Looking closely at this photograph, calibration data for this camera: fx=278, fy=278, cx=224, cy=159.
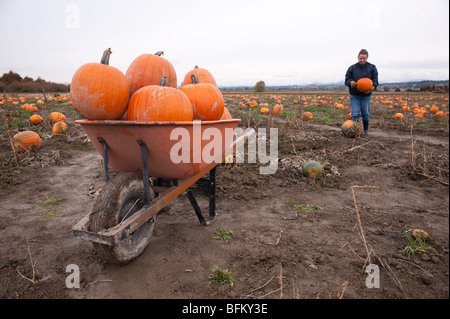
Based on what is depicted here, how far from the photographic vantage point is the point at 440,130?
8.25 meters

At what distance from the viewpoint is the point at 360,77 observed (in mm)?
6898

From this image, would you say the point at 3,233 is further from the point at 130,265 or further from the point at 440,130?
the point at 440,130

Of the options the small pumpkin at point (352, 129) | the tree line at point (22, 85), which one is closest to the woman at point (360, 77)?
the small pumpkin at point (352, 129)

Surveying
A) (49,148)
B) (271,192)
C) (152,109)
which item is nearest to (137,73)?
(152,109)

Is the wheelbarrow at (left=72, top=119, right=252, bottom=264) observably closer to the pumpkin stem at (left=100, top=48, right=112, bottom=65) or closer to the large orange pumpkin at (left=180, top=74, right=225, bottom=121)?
the large orange pumpkin at (left=180, top=74, right=225, bottom=121)

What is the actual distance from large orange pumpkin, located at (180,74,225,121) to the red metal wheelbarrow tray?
0.18 metres

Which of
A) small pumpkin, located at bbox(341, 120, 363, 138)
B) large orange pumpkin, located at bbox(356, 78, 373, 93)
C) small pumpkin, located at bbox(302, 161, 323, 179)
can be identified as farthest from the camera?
small pumpkin, located at bbox(341, 120, 363, 138)

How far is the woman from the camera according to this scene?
270 inches

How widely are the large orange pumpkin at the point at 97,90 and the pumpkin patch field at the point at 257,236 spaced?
1.18 metres

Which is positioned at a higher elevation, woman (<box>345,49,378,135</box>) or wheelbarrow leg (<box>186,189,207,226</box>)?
woman (<box>345,49,378,135</box>)

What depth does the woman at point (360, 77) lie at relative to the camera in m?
6.86

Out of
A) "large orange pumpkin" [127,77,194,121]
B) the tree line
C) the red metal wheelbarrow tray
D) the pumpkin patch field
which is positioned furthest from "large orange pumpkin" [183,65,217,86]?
the tree line

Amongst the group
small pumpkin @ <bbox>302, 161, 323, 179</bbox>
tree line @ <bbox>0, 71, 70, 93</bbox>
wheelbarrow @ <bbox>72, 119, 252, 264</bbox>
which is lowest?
small pumpkin @ <bbox>302, 161, 323, 179</bbox>

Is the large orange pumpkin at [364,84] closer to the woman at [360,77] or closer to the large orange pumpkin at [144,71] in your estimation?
the woman at [360,77]
